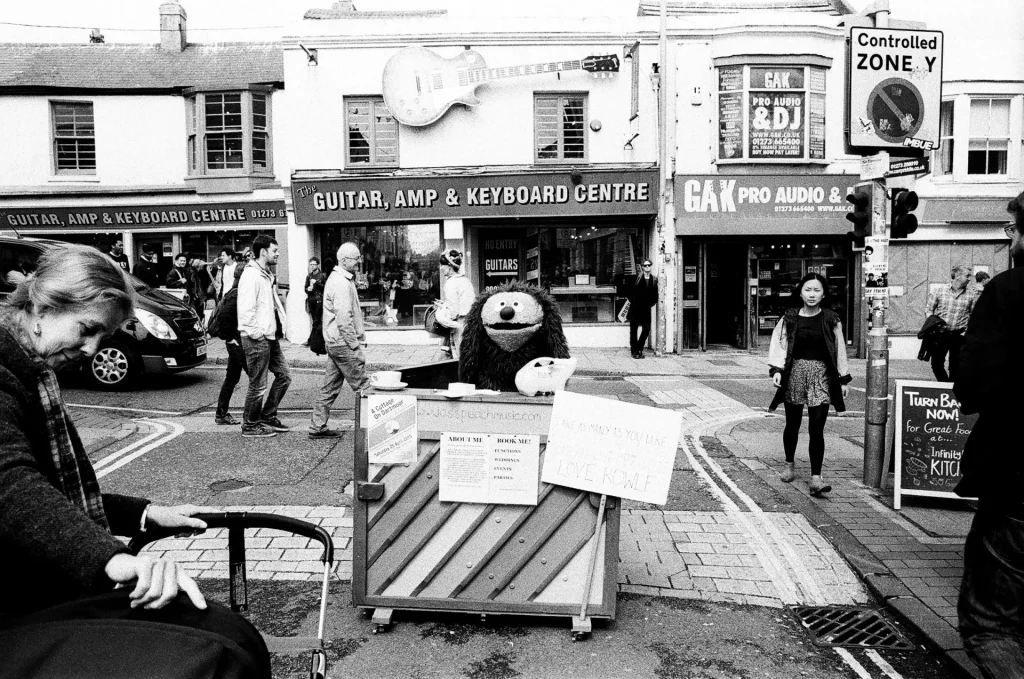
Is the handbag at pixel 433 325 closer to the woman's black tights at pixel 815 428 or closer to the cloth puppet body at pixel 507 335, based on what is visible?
the cloth puppet body at pixel 507 335

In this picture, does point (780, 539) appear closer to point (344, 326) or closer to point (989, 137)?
point (344, 326)

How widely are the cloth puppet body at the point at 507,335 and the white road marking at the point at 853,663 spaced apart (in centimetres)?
218

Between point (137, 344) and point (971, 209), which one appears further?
point (971, 209)

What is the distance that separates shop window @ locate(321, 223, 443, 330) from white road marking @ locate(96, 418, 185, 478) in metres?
9.07

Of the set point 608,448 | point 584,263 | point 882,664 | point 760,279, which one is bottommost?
point 882,664

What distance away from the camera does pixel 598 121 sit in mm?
16875

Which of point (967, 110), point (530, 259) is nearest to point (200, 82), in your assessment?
point (530, 259)

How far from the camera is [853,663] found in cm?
358

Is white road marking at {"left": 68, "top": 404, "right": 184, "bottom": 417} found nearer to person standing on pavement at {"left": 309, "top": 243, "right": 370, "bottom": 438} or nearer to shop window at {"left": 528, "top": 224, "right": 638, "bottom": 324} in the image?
person standing on pavement at {"left": 309, "top": 243, "right": 370, "bottom": 438}

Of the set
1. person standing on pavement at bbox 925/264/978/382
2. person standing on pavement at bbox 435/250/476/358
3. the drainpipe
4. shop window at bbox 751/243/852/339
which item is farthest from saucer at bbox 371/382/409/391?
shop window at bbox 751/243/852/339

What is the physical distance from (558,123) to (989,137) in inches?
372

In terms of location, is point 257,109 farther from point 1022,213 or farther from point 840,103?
point 1022,213

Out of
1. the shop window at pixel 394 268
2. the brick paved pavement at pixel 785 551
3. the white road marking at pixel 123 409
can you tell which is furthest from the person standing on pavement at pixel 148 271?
the brick paved pavement at pixel 785 551

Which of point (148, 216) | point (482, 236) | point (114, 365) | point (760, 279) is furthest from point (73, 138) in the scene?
point (760, 279)
